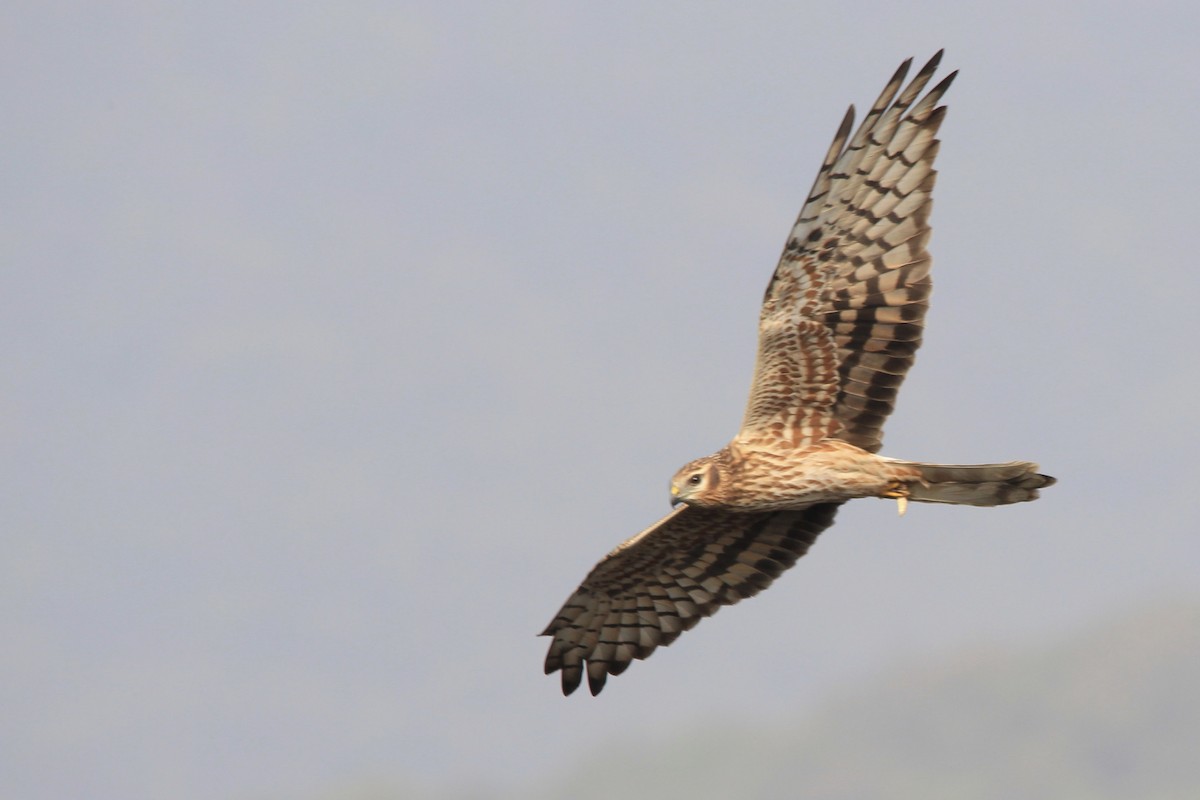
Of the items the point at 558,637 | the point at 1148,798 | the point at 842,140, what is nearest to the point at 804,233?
the point at 842,140

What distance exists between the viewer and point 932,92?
530 inches

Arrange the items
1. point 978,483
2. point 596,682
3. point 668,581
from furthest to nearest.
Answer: point 596,682
point 668,581
point 978,483

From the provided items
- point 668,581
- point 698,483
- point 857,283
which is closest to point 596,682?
point 668,581

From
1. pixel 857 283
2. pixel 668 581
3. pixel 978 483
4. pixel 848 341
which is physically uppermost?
pixel 857 283

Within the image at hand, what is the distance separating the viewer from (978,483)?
13.3 meters

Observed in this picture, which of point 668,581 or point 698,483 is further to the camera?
point 668,581

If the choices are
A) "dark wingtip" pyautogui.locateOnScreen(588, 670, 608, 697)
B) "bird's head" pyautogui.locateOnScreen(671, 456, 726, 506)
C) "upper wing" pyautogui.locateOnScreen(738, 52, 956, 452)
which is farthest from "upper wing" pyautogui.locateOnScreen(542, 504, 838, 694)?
"upper wing" pyautogui.locateOnScreen(738, 52, 956, 452)

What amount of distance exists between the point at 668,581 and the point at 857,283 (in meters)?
3.06

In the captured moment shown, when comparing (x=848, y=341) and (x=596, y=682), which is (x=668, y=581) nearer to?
(x=596, y=682)

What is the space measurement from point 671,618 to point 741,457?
7.02 ft

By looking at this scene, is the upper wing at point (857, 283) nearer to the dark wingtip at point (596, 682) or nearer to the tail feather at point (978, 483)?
the tail feather at point (978, 483)

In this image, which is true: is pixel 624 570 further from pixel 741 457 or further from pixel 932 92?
pixel 932 92

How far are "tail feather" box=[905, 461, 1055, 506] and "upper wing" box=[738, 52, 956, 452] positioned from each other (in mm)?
505

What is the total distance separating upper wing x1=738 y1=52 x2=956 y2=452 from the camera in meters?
13.5
